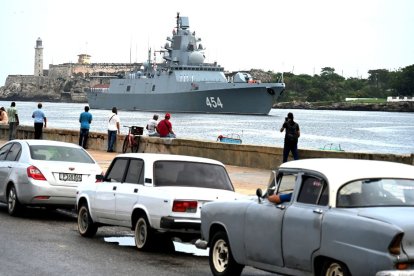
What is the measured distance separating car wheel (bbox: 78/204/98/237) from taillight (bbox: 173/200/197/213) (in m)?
2.15

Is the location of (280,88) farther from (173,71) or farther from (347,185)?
(347,185)

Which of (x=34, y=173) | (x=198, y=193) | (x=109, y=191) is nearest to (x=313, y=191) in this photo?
(x=198, y=193)

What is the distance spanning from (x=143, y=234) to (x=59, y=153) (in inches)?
201

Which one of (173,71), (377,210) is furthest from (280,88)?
(377,210)

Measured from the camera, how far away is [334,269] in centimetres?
859

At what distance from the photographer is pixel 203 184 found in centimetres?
1297

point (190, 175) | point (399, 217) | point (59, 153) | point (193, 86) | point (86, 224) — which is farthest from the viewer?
point (193, 86)

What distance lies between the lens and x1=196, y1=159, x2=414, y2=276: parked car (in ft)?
26.5

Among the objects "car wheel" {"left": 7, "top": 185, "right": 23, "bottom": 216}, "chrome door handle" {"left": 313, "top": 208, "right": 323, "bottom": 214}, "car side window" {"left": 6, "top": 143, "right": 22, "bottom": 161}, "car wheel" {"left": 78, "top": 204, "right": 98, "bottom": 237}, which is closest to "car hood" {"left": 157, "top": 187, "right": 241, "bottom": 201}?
"car wheel" {"left": 78, "top": 204, "right": 98, "bottom": 237}

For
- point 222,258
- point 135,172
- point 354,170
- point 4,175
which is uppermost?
point 354,170

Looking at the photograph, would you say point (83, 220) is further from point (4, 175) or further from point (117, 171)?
point (4, 175)

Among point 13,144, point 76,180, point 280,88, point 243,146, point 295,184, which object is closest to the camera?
point 295,184

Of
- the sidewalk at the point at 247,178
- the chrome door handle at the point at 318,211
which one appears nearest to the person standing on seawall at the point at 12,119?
the sidewalk at the point at 247,178

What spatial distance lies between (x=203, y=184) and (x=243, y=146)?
13.8 metres
